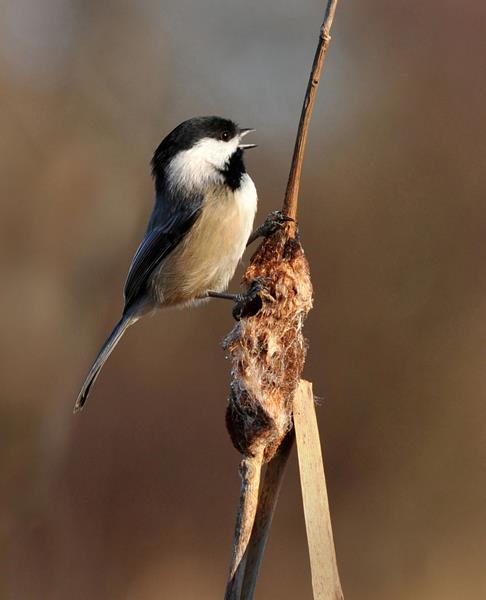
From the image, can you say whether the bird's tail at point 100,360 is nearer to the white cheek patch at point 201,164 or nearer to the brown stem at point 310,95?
the white cheek patch at point 201,164

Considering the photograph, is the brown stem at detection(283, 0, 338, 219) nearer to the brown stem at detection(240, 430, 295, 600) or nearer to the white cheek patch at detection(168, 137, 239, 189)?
the brown stem at detection(240, 430, 295, 600)

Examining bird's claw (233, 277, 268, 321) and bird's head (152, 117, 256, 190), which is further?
bird's head (152, 117, 256, 190)

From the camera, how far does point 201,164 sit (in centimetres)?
277

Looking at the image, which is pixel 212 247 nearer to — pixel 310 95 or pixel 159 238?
pixel 159 238

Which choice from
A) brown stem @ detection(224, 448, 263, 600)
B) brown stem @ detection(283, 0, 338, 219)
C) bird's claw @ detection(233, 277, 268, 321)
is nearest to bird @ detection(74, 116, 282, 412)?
bird's claw @ detection(233, 277, 268, 321)

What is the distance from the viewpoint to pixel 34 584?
3547mm

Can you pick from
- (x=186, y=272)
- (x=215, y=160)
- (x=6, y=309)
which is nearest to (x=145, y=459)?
(x=6, y=309)

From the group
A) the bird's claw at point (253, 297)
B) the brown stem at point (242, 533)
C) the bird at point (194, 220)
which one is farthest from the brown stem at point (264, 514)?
the bird at point (194, 220)

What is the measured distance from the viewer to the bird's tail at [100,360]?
8.50ft

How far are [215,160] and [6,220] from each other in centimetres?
189

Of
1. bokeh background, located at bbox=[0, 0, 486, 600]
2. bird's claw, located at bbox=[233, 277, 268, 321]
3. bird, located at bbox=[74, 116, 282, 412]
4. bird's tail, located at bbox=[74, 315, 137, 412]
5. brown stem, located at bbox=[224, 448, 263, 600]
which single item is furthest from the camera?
bokeh background, located at bbox=[0, 0, 486, 600]

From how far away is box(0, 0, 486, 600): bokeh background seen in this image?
12.3 feet

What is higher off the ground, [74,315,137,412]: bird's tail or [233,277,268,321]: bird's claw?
[233,277,268,321]: bird's claw

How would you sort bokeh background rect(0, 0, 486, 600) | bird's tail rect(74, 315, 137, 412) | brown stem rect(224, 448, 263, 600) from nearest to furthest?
brown stem rect(224, 448, 263, 600)
bird's tail rect(74, 315, 137, 412)
bokeh background rect(0, 0, 486, 600)
